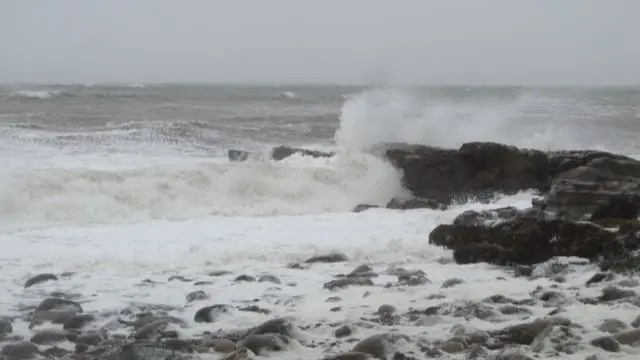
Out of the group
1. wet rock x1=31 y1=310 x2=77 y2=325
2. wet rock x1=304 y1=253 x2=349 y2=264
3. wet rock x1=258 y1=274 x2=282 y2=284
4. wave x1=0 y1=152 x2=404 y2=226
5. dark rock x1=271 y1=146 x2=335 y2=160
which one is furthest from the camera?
dark rock x1=271 y1=146 x2=335 y2=160

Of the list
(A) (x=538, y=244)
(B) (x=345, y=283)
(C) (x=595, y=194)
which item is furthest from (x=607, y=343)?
(C) (x=595, y=194)

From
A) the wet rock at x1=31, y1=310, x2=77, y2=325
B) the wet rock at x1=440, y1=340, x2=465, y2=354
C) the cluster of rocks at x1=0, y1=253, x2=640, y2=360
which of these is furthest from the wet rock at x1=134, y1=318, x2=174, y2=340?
the wet rock at x1=440, y1=340, x2=465, y2=354

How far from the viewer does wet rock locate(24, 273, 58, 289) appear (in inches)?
263

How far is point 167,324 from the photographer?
17.7ft

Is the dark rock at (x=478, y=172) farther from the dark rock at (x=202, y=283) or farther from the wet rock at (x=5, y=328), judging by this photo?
the wet rock at (x=5, y=328)

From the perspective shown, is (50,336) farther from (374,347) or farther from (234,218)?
(234,218)

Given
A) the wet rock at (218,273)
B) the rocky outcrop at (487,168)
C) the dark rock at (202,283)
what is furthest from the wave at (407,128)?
the dark rock at (202,283)

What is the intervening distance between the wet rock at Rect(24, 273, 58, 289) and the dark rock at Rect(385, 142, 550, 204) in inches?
263

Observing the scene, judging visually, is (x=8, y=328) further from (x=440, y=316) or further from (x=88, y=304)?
(x=440, y=316)

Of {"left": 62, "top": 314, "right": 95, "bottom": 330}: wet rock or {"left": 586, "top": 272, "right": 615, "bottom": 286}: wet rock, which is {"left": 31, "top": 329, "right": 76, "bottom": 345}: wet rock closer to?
{"left": 62, "top": 314, "right": 95, "bottom": 330}: wet rock

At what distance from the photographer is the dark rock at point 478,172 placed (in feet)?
39.2

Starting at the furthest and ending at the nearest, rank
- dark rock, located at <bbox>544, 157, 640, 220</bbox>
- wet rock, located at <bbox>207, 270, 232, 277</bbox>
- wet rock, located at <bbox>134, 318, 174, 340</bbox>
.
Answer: dark rock, located at <bbox>544, 157, 640, 220</bbox>
wet rock, located at <bbox>207, 270, 232, 277</bbox>
wet rock, located at <bbox>134, 318, 174, 340</bbox>

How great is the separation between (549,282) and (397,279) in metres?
1.41

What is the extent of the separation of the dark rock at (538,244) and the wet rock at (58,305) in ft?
12.9
